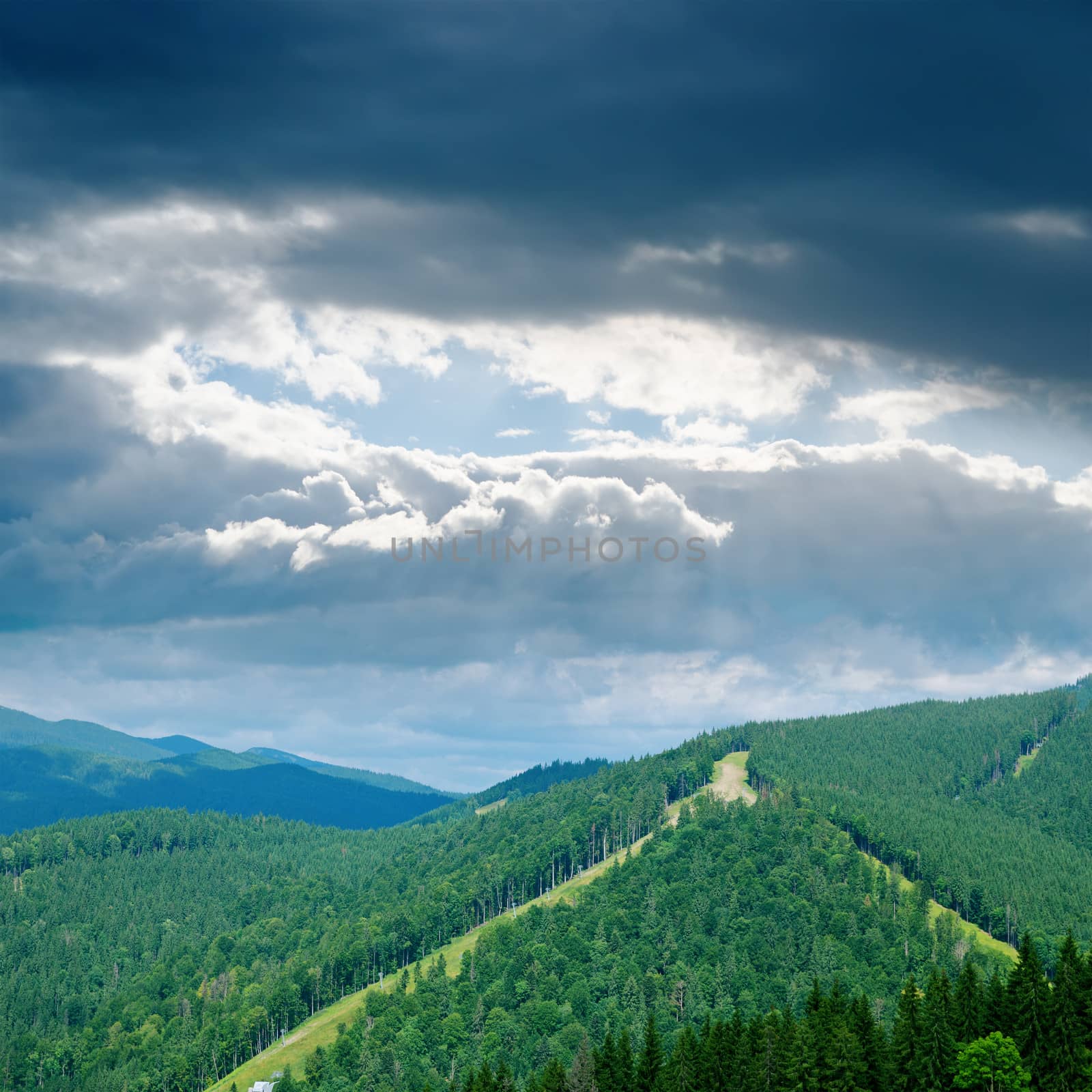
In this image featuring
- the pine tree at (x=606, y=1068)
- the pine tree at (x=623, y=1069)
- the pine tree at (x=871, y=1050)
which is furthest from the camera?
the pine tree at (x=606, y=1068)

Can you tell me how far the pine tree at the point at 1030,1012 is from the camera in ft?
462

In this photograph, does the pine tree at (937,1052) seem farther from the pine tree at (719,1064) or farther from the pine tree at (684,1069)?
the pine tree at (684,1069)

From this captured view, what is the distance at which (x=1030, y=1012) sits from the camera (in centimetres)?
14338

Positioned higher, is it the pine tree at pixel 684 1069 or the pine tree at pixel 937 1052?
the pine tree at pixel 937 1052

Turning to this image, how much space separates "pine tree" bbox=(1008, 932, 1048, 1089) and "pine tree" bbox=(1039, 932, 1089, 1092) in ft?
2.12

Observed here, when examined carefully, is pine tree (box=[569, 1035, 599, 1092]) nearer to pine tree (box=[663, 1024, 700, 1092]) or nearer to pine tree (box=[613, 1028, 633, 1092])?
pine tree (box=[613, 1028, 633, 1092])

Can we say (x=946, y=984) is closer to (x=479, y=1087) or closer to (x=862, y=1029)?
(x=862, y=1029)

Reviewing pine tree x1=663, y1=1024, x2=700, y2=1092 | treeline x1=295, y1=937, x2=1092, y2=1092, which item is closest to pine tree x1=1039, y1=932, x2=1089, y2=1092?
treeline x1=295, y1=937, x2=1092, y2=1092

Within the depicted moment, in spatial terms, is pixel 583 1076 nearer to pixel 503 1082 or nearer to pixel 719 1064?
pixel 503 1082

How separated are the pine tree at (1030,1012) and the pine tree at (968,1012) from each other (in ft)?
13.9

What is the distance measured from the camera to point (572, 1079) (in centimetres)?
15950

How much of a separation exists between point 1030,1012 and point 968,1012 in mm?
8441

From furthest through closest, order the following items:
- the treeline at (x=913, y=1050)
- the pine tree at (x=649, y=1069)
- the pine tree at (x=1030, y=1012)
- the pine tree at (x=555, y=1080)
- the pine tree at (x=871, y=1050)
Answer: the pine tree at (x=649, y=1069) < the pine tree at (x=555, y=1080) < the pine tree at (x=871, y=1050) < the pine tree at (x=1030, y=1012) < the treeline at (x=913, y=1050)

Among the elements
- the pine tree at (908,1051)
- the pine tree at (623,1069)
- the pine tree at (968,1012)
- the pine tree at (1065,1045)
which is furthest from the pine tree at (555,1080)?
the pine tree at (1065,1045)
